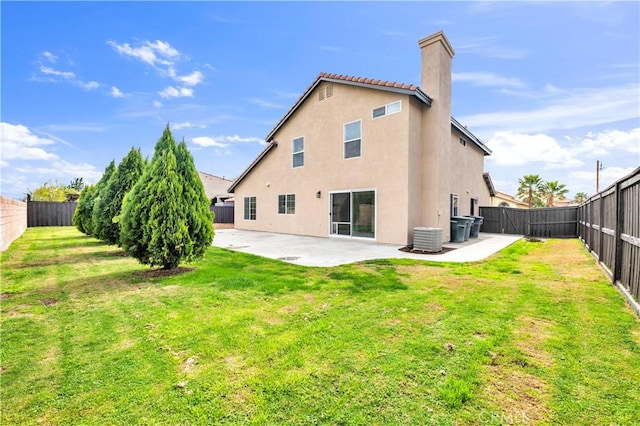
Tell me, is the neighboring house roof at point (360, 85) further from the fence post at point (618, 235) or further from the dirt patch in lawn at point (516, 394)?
the dirt patch in lawn at point (516, 394)

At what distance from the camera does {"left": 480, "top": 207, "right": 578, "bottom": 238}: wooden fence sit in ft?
48.2

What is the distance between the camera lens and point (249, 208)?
18469 millimetres

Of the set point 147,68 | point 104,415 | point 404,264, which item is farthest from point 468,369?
point 147,68

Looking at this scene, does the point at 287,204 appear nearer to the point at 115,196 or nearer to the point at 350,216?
the point at 350,216

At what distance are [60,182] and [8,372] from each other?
47.7m

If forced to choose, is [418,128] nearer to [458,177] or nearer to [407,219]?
[407,219]

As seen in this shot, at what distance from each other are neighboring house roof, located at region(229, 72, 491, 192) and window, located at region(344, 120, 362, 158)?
1.56 m

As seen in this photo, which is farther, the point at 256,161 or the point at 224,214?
the point at 224,214

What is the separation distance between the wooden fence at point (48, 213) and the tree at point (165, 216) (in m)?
20.8

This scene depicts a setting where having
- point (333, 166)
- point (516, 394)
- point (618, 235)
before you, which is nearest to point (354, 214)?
point (333, 166)

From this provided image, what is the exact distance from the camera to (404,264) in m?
7.20

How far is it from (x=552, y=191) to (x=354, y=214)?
94.6 ft

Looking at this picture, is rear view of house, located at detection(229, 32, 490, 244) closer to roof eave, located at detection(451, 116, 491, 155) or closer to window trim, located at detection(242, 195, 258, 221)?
roof eave, located at detection(451, 116, 491, 155)

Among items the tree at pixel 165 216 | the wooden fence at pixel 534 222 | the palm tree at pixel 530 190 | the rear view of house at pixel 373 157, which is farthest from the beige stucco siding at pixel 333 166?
the palm tree at pixel 530 190
